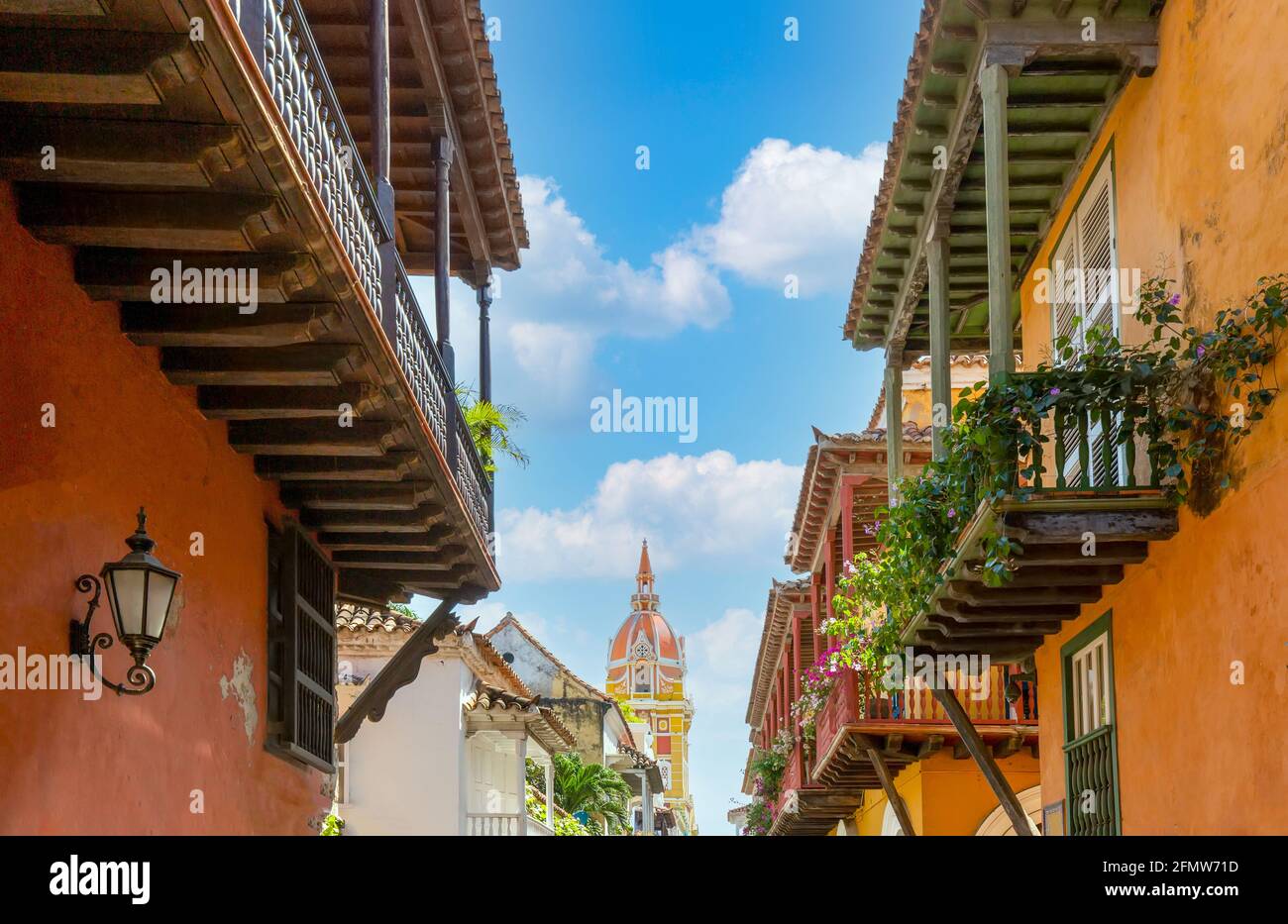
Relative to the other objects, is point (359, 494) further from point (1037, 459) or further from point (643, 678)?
point (643, 678)

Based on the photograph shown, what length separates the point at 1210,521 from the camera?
8.31 metres

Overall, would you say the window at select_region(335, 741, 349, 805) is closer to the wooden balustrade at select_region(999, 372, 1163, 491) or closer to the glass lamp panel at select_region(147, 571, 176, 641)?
the wooden balustrade at select_region(999, 372, 1163, 491)

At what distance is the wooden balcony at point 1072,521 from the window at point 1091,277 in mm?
55

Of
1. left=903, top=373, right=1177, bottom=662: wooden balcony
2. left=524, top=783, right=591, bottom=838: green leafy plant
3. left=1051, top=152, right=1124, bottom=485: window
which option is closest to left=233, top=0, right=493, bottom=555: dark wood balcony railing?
left=903, top=373, right=1177, bottom=662: wooden balcony

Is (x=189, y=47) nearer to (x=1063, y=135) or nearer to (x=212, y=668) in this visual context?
(x=212, y=668)

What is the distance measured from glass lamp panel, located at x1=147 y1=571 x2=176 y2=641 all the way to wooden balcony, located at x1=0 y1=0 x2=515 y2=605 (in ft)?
3.77

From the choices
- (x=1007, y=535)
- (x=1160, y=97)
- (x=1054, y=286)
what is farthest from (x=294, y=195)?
(x=1054, y=286)

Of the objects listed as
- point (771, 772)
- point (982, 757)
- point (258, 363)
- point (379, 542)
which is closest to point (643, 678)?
point (771, 772)

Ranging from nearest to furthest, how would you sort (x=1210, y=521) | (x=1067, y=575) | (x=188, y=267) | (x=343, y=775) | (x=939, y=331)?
(x=188, y=267) → (x=1210, y=521) → (x=1067, y=575) → (x=939, y=331) → (x=343, y=775)

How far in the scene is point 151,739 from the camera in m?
7.75

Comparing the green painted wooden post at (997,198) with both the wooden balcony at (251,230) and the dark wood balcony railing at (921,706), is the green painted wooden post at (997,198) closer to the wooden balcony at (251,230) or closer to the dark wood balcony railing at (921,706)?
the wooden balcony at (251,230)

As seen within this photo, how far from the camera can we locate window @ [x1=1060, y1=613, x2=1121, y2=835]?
10.5 metres

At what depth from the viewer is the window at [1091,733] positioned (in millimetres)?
10531

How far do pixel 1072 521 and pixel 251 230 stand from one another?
4.66 meters
